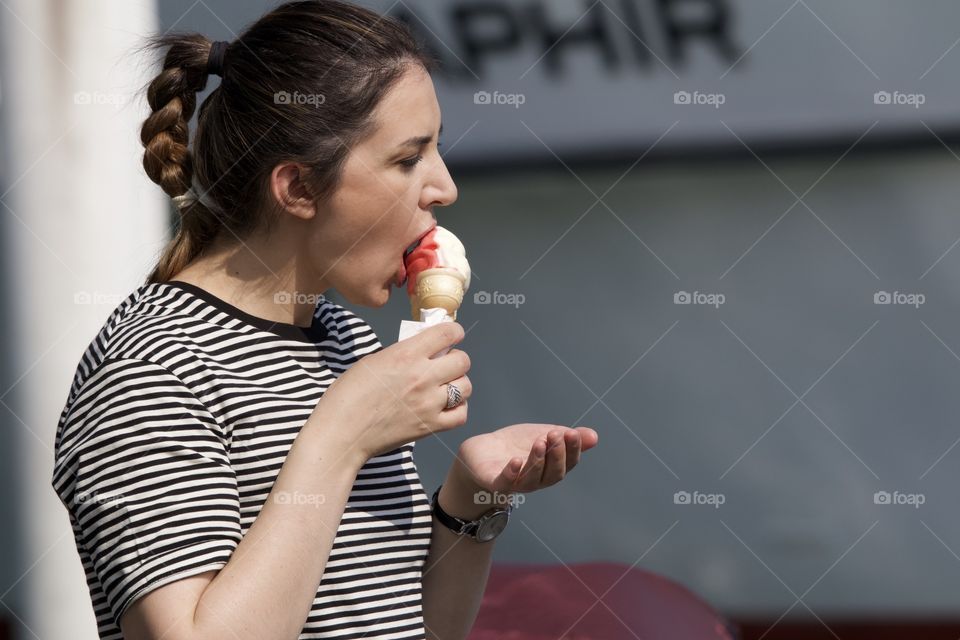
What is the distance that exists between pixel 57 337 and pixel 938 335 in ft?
7.76

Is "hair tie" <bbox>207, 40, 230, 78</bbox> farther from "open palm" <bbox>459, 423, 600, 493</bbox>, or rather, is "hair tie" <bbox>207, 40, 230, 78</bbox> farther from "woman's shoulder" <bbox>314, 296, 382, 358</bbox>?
"open palm" <bbox>459, 423, 600, 493</bbox>

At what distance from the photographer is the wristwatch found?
1.47 metres

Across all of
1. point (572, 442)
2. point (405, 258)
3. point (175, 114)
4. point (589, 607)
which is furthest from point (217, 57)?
point (589, 607)

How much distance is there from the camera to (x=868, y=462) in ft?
10.2

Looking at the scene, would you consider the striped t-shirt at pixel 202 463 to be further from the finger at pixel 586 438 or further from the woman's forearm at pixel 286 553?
the finger at pixel 586 438

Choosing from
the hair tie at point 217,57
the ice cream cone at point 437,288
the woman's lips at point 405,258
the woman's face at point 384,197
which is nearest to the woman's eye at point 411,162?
the woman's face at point 384,197

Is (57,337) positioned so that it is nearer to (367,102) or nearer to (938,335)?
(367,102)

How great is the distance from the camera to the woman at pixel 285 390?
3.60ft

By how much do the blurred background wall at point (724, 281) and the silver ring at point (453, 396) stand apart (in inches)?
70.2

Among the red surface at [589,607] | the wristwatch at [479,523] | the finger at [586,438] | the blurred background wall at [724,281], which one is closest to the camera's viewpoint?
the finger at [586,438]

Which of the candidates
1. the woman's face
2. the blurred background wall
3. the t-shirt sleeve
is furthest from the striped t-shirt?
the blurred background wall

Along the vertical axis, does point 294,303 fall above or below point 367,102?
below

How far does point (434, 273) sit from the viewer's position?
155 cm

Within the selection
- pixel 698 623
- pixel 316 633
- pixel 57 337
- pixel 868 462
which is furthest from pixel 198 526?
pixel 868 462
